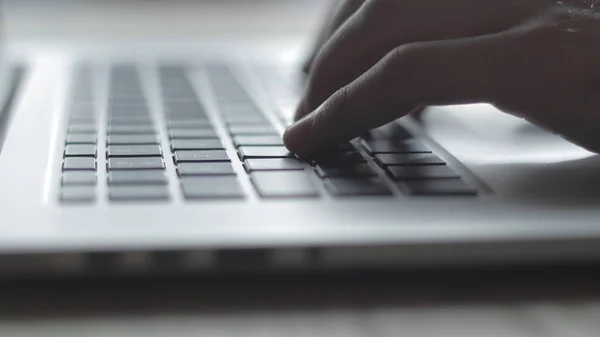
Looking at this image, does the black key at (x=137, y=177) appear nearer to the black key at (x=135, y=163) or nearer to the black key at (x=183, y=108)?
the black key at (x=135, y=163)

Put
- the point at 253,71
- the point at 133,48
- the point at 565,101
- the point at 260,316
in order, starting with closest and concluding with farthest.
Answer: the point at 260,316 < the point at 565,101 < the point at 253,71 < the point at 133,48

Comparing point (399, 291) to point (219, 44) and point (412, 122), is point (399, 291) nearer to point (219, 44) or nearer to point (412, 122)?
point (412, 122)

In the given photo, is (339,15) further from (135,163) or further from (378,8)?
(135,163)

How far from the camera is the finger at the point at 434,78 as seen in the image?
438 millimetres

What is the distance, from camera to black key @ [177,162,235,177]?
415mm

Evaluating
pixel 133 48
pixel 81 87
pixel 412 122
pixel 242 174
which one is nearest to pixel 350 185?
pixel 242 174

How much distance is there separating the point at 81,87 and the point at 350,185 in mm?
346

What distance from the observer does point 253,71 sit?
79 centimetres

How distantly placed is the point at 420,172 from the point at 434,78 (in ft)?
0.17

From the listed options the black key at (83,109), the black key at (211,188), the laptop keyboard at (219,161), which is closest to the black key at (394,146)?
the laptop keyboard at (219,161)

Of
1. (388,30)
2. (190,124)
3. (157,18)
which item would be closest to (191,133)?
(190,124)

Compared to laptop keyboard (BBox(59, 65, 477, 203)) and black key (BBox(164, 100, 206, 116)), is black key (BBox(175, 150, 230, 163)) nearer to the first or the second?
laptop keyboard (BBox(59, 65, 477, 203))

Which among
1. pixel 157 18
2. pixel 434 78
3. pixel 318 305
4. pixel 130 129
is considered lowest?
pixel 318 305

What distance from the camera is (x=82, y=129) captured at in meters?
0.52
